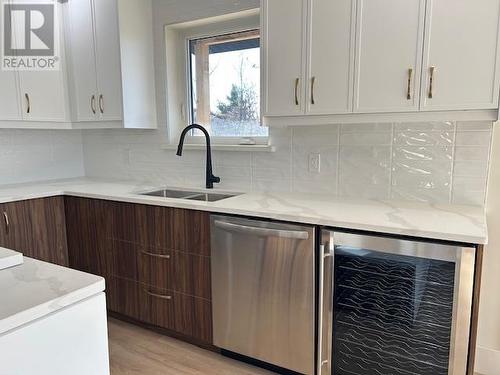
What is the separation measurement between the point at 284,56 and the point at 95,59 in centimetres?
160

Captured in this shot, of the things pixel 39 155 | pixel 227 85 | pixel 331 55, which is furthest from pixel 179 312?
pixel 39 155

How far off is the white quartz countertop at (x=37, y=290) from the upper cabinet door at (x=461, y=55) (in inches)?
62.4

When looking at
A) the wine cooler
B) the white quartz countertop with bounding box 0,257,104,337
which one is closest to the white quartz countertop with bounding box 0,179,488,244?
the wine cooler

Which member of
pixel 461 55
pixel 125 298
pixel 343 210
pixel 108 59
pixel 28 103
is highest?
pixel 108 59

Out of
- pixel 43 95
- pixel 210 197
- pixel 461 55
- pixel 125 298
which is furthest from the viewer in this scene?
pixel 43 95

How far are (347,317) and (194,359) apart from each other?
98 centimetres

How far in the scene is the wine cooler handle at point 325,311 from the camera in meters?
1.72

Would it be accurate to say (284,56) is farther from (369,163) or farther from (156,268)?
(156,268)

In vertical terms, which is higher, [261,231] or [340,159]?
[340,159]

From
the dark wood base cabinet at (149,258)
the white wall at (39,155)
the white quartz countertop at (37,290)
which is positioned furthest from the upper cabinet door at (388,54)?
the white wall at (39,155)

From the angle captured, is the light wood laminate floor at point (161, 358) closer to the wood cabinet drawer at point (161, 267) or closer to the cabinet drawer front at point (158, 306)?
the cabinet drawer front at point (158, 306)

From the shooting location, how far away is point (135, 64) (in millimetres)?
2754

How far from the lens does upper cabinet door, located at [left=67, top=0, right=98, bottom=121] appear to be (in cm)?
279

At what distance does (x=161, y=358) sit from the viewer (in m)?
2.17
